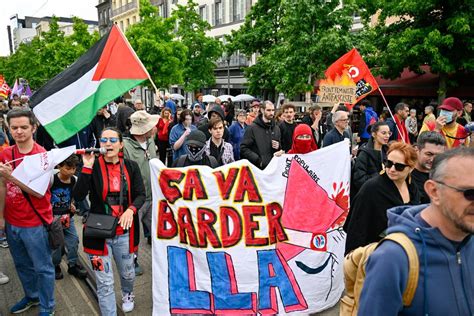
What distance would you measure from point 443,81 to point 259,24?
12424 millimetres

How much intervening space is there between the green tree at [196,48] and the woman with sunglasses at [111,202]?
91.0ft

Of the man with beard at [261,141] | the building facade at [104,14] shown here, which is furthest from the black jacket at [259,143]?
the building facade at [104,14]

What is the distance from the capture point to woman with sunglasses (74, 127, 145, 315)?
3621mm

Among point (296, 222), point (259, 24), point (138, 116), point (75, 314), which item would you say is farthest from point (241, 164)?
point (259, 24)

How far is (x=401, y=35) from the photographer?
1532 cm

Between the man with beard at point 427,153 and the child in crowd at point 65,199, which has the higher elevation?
the man with beard at point 427,153

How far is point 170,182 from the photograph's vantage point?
3.82m

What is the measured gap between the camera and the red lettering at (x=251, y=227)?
12.4ft

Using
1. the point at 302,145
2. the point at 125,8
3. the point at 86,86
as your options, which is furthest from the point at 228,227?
the point at 125,8

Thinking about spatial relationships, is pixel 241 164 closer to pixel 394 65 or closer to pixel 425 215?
pixel 425 215

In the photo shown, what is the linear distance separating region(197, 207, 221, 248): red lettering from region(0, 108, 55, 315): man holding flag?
1362mm

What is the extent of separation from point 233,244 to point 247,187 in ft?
1.76

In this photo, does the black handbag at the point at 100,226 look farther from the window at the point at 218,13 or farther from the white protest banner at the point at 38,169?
the window at the point at 218,13

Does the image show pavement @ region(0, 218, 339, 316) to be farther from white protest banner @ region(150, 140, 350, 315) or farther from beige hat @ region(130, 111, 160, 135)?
beige hat @ region(130, 111, 160, 135)
